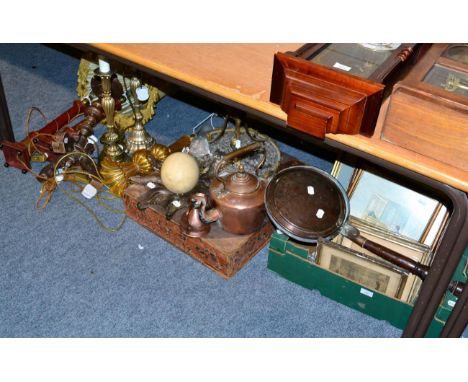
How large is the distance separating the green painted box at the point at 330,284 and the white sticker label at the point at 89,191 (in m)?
0.88

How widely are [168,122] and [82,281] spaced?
1.13 meters

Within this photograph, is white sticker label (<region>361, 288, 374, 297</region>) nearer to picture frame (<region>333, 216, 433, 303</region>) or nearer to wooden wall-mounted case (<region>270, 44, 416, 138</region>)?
picture frame (<region>333, 216, 433, 303</region>)

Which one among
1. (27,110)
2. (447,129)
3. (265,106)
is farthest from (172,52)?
(27,110)

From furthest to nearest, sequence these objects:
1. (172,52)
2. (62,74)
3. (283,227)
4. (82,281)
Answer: (62,74) < (82,281) < (283,227) < (172,52)

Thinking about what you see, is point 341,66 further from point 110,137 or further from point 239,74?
point 110,137

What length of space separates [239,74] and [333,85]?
0.38 meters

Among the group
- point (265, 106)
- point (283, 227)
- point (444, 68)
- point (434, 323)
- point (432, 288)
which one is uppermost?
point (444, 68)

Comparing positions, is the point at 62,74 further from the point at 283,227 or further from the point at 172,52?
the point at 283,227

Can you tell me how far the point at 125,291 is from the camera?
87.9 inches

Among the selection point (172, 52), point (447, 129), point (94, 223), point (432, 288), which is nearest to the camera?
point (447, 129)

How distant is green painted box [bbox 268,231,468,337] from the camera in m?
2.07

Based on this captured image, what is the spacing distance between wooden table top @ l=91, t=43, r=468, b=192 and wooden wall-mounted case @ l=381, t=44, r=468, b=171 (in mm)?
30

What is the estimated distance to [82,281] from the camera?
7.43 feet

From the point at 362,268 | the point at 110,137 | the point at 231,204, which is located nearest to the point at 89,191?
the point at 110,137
